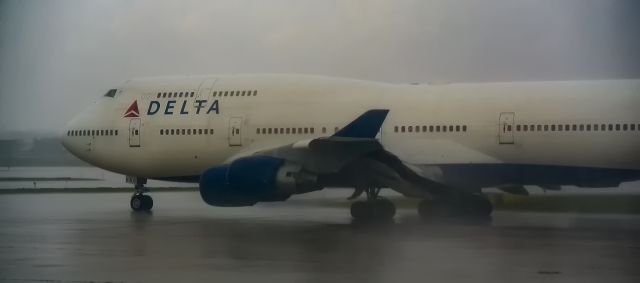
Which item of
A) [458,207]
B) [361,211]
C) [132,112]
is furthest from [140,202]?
[458,207]

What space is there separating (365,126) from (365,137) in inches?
7.5

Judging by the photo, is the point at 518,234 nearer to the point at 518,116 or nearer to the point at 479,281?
the point at 518,116

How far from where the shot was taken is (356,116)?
58.3 feet

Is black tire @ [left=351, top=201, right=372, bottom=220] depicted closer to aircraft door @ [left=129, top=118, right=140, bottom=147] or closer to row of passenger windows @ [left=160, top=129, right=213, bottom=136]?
row of passenger windows @ [left=160, top=129, right=213, bottom=136]

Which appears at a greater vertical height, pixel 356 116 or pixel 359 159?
pixel 356 116

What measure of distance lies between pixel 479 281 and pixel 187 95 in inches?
481

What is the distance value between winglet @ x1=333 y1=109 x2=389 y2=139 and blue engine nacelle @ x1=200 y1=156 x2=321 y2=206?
3.47ft

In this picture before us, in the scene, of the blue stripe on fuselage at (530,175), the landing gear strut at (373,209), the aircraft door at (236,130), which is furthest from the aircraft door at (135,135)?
the blue stripe on fuselage at (530,175)

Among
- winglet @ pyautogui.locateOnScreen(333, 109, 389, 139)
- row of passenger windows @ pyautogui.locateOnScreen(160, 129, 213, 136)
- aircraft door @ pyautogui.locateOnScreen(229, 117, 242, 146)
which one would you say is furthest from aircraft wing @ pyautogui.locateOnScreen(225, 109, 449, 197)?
row of passenger windows @ pyautogui.locateOnScreen(160, 129, 213, 136)

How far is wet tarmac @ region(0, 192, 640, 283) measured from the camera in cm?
884

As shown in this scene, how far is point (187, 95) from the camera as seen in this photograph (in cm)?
1953

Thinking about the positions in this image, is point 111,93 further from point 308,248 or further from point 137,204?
point 308,248

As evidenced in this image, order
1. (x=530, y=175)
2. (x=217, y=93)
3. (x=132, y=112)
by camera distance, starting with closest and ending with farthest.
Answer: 1. (x=530, y=175)
2. (x=217, y=93)
3. (x=132, y=112)

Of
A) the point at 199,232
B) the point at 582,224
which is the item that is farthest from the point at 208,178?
the point at 582,224
